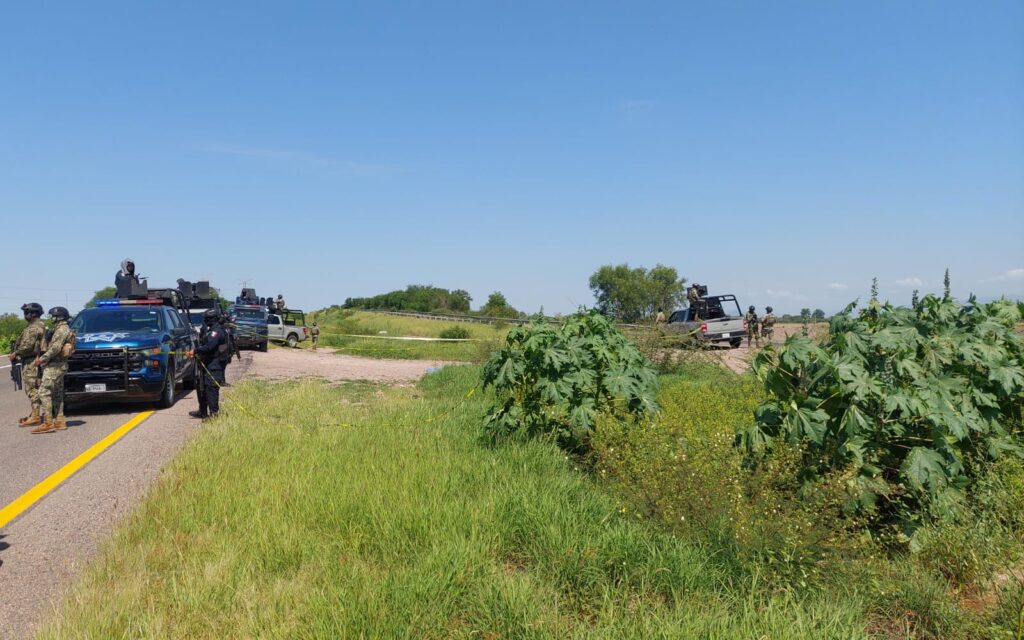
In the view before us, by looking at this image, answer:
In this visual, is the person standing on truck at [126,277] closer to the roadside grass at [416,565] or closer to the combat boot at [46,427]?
the combat boot at [46,427]

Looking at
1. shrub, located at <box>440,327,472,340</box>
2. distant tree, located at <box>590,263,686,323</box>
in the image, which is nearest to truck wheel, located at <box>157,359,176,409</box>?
shrub, located at <box>440,327,472,340</box>

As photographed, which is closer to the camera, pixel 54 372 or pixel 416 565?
pixel 416 565

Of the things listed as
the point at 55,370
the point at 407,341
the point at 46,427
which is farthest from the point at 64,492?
the point at 407,341

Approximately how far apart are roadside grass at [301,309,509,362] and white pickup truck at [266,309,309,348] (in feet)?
4.77

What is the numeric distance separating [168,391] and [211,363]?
251cm

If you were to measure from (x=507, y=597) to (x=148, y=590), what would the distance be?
6.97ft

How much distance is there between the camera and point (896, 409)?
184 inches

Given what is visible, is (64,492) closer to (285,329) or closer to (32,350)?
(32,350)

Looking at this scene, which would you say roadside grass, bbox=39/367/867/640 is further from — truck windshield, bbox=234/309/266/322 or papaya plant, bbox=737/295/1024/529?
truck windshield, bbox=234/309/266/322

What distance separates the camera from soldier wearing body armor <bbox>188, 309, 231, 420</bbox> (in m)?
9.68

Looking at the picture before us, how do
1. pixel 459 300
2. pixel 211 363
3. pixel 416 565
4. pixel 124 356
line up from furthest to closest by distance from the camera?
A: pixel 459 300 → pixel 124 356 → pixel 211 363 → pixel 416 565

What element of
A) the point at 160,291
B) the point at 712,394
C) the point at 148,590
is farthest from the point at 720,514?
the point at 160,291

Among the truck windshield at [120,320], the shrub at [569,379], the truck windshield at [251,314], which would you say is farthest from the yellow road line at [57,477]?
the truck windshield at [251,314]

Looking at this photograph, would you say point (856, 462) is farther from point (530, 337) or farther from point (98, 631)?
point (98, 631)
